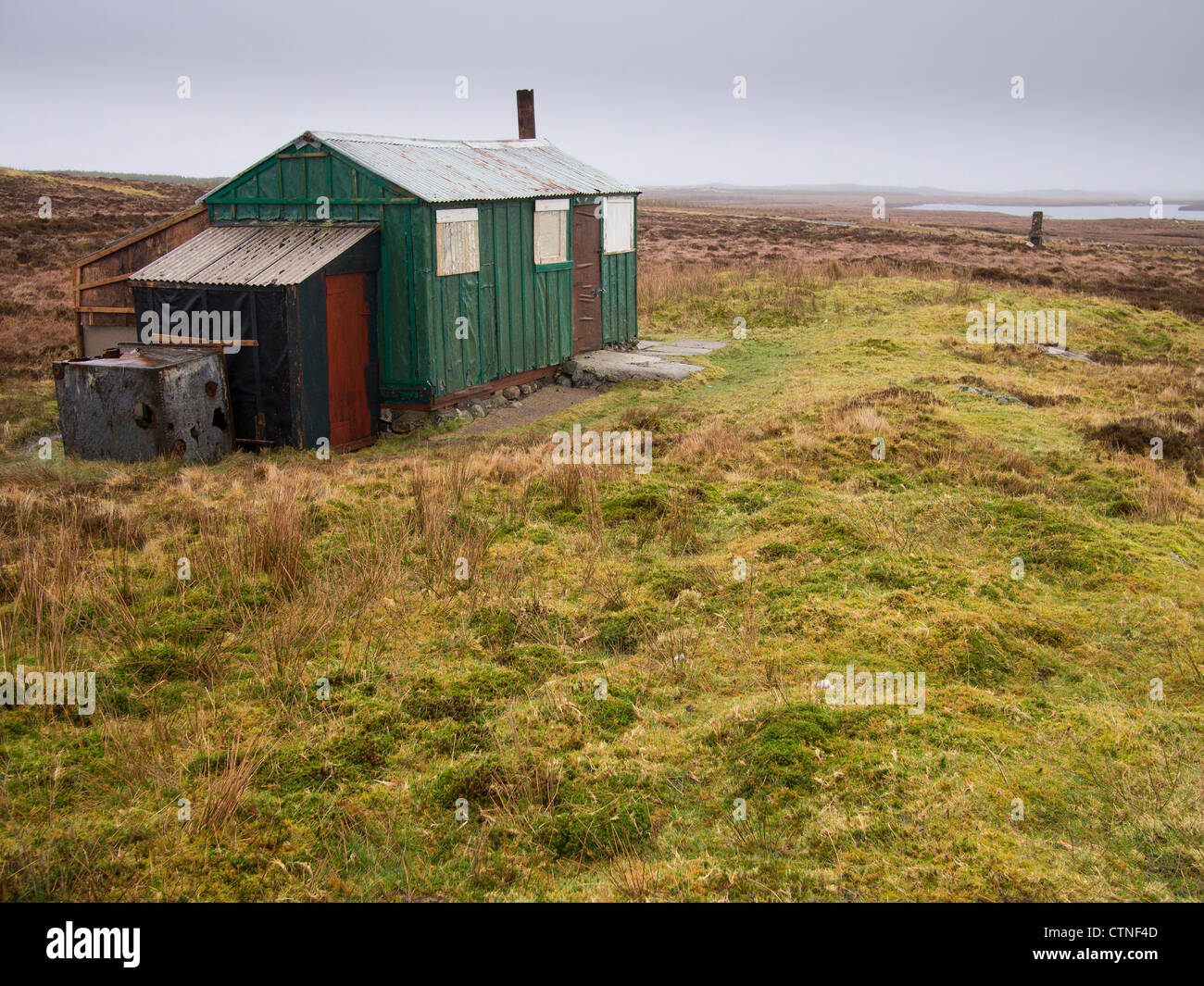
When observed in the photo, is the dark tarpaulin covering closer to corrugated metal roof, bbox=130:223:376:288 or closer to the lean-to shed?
the lean-to shed

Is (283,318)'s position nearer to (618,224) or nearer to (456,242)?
(456,242)

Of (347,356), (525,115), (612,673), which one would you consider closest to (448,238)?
(347,356)

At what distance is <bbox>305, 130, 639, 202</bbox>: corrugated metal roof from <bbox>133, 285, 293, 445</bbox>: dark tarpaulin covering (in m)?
Result: 2.69

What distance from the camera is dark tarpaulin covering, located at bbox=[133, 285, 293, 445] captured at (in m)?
12.6

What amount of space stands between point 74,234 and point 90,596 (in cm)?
3551

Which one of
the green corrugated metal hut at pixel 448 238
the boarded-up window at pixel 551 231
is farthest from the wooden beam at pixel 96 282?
the boarded-up window at pixel 551 231

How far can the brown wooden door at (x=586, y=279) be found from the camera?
1870 cm

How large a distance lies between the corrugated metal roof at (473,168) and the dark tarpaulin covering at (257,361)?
269 centimetres

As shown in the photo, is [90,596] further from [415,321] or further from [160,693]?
[415,321]

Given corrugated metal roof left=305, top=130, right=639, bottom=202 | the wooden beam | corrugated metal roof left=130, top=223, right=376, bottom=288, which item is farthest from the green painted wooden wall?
the wooden beam

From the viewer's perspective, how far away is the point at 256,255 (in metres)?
13.6

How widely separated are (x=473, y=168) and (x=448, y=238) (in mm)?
2699
